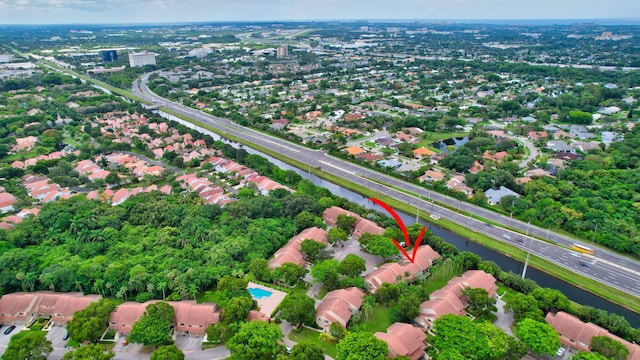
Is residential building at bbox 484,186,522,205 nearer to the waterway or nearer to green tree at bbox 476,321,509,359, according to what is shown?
the waterway

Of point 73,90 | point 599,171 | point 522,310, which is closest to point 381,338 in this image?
point 522,310

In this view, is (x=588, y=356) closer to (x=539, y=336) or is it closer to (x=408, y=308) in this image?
(x=539, y=336)

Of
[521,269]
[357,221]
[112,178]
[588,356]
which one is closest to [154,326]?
[357,221]

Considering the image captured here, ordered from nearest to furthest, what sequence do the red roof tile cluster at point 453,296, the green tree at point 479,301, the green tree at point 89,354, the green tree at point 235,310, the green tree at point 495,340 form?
the green tree at point 89,354
the green tree at point 495,340
the green tree at point 235,310
the red roof tile cluster at point 453,296
the green tree at point 479,301

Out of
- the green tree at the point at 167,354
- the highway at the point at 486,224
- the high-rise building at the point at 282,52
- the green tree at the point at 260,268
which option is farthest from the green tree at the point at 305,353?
the high-rise building at the point at 282,52

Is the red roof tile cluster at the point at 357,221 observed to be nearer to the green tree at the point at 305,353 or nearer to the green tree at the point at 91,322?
the green tree at the point at 305,353

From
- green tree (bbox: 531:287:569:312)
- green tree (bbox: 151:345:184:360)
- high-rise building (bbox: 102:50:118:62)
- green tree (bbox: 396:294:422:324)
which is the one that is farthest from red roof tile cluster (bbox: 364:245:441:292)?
high-rise building (bbox: 102:50:118:62)
